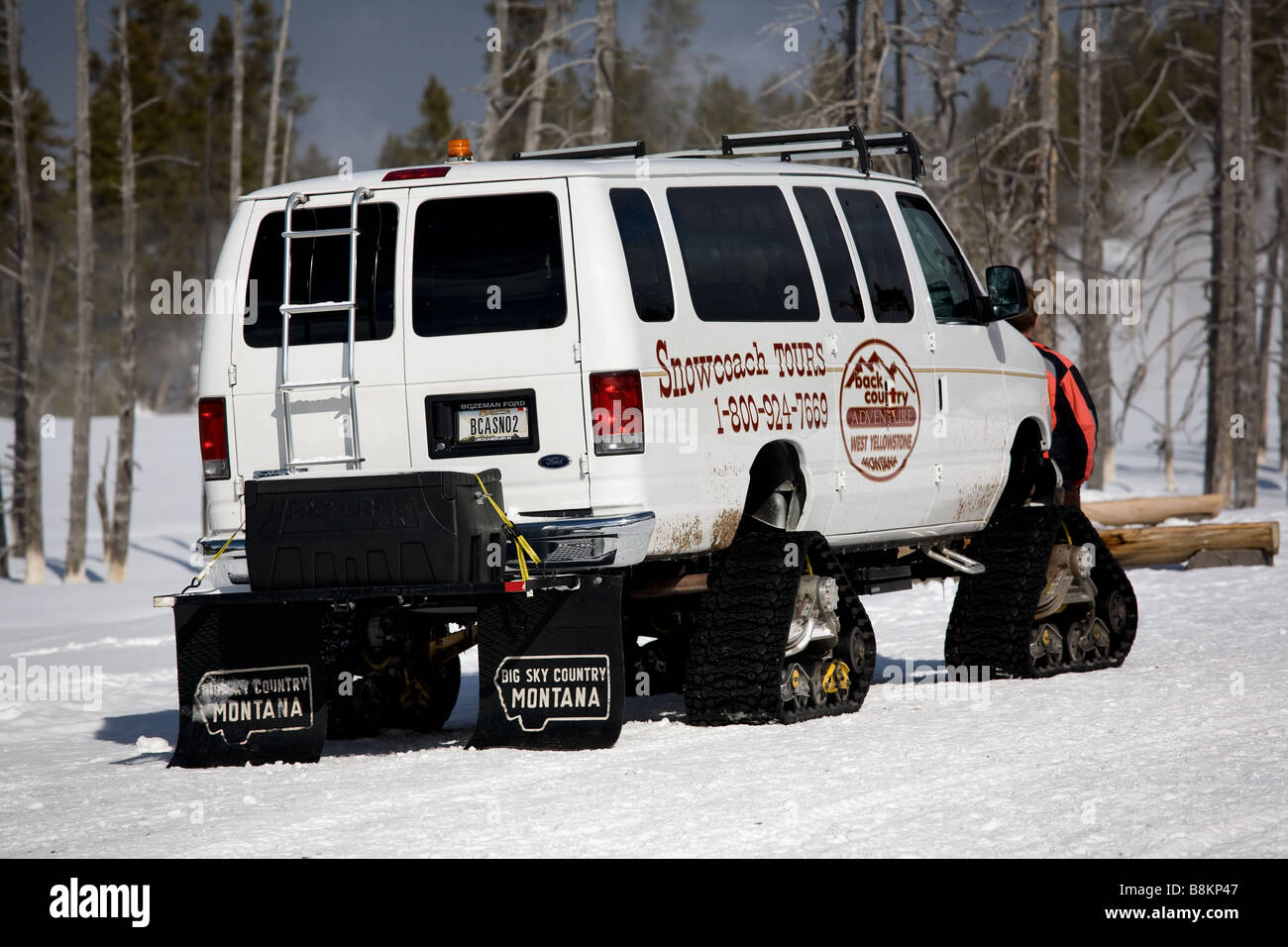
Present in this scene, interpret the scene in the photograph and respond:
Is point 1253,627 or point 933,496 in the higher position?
point 933,496

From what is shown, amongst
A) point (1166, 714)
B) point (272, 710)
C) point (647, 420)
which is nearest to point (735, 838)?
point (647, 420)

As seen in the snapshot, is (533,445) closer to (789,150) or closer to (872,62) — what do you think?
(789,150)

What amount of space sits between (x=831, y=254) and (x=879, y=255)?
0.50 meters

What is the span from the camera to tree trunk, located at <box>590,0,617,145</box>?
2455cm

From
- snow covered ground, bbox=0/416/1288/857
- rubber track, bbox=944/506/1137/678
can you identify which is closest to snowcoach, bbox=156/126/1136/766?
snow covered ground, bbox=0/416/1288/857

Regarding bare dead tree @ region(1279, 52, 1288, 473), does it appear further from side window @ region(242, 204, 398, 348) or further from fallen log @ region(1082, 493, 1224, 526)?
side window @ region(242, 204, 398, 348)

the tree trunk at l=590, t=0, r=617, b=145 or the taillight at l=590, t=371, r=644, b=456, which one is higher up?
the tree trunk at l=590, t=0, r=617, b=145

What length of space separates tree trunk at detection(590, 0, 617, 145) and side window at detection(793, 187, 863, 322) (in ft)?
54.3

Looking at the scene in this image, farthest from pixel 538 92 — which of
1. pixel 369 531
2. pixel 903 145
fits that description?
pixel 369 531

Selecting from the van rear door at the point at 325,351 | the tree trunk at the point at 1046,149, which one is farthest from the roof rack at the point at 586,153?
the tree trunk at the point at 1046,149

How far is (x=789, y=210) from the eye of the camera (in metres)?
8.05

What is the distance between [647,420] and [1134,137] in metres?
65.6

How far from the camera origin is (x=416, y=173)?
24.0ft

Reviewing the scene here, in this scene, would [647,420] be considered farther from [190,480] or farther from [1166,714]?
[190,480]
